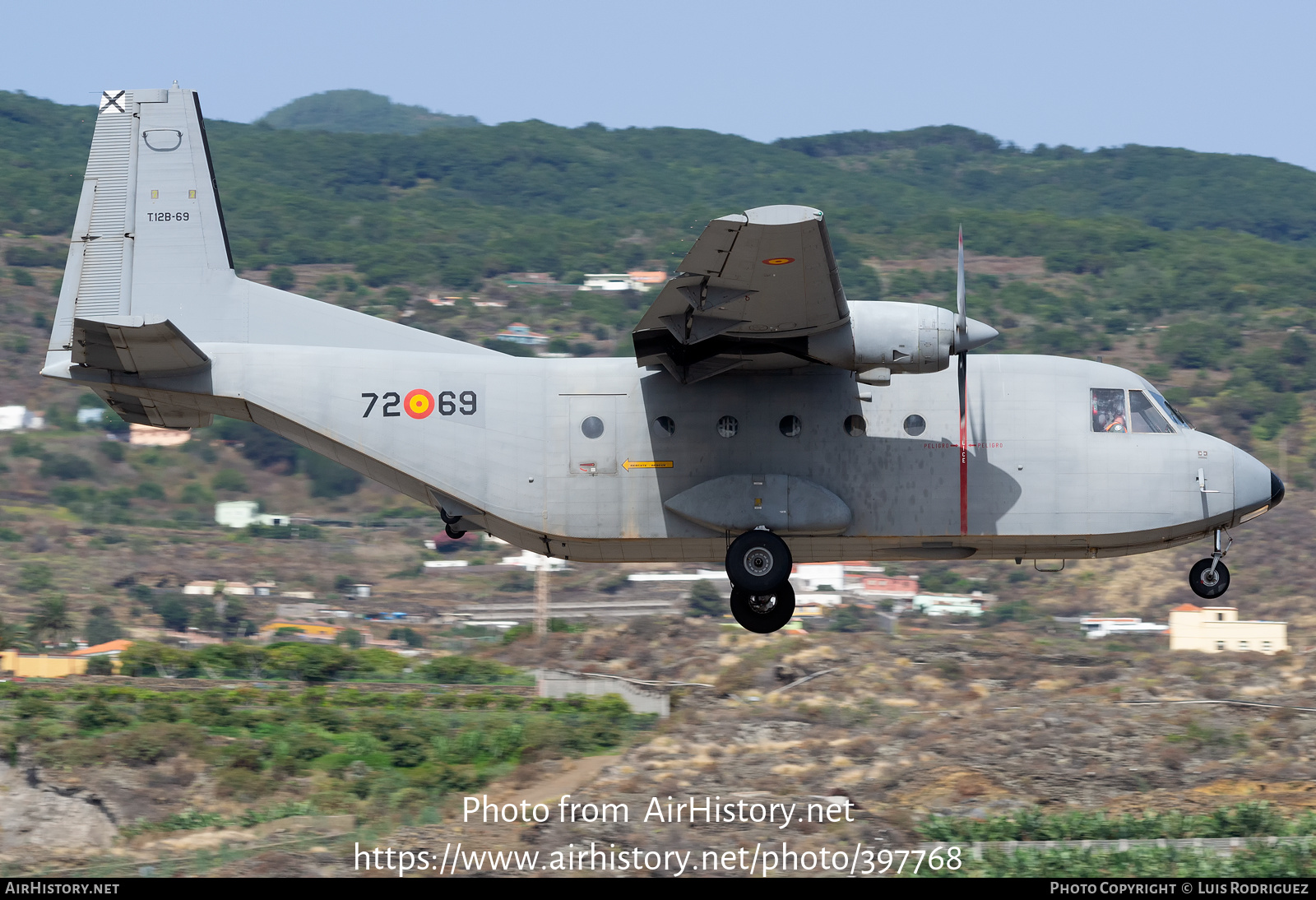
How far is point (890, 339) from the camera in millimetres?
14734

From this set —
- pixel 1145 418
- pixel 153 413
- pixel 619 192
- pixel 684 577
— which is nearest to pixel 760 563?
pixel 1145 418

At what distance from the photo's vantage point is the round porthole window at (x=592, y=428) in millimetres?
15852

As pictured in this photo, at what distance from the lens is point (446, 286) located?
103062 millimetres

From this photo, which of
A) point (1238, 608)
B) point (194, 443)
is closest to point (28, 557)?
point (194, 443)

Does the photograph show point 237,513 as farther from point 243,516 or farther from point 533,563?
point 533,563

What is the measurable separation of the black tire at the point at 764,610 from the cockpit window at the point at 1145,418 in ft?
14.4

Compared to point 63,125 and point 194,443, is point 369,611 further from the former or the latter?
point 63,125

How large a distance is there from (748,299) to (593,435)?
285 cm

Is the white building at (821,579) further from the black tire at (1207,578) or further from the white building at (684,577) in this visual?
the black tire at (1207,578)

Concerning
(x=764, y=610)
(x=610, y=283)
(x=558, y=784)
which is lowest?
(x=558, y=784)

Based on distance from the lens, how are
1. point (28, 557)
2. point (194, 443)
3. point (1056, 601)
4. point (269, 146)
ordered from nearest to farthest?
point (1056, 601)
point (28, 557)
point (194, 443)
point (269, 146)

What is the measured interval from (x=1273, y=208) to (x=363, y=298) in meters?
115

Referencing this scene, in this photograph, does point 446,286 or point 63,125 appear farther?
point 63,125

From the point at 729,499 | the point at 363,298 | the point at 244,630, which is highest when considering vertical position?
the point at 363,298
